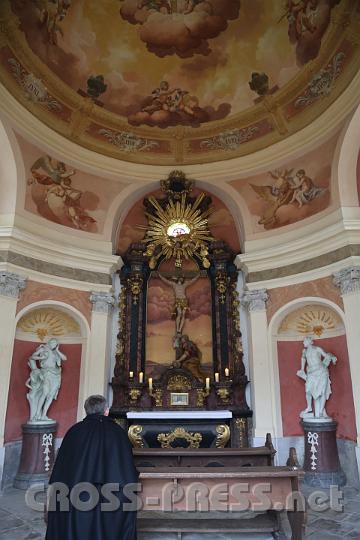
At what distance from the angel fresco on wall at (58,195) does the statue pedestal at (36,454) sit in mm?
4800

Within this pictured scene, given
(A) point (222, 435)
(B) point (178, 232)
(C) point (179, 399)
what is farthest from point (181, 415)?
(B) point (178, 232)

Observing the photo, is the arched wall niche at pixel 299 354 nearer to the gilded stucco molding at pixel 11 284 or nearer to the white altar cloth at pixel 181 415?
the white altar cloth at pixel 181 415

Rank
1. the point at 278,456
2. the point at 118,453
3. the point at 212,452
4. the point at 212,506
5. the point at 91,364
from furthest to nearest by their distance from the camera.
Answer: the point at 91,364, the point at 278,456, the point at 212,452, the point at 212,506, the point at 118,453

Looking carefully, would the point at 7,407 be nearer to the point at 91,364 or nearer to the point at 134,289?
the point at 91,364

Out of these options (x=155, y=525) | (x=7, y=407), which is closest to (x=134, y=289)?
(x=7, y=407)

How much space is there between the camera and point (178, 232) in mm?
11633

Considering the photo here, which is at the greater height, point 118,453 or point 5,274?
point 5,274

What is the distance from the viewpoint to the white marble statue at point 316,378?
347 inches

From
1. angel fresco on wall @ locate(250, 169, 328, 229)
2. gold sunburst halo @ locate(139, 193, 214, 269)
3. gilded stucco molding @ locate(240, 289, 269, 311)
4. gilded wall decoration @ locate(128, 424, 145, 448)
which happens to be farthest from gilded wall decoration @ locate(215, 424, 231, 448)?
angel fresco on wall @ locate(250, 169, 328, 229)

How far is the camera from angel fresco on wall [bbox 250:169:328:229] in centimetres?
1025

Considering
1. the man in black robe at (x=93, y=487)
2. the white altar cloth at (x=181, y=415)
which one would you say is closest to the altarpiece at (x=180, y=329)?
the white altar cloth at (x=181, y=415)

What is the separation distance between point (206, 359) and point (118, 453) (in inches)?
276

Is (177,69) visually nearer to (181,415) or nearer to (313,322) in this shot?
(313,322)

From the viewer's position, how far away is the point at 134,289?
1112cm
